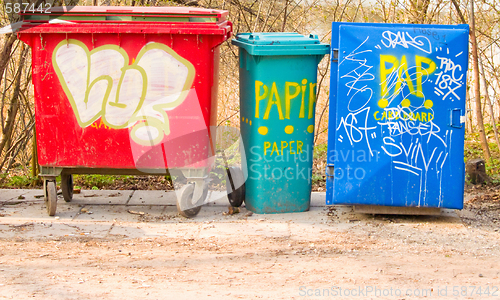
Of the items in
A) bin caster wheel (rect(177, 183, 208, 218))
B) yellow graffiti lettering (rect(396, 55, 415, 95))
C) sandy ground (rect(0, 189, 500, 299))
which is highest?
yellow graffiti lettering (rect(396, 55, 415, 95))

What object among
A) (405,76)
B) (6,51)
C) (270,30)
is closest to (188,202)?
(405,76)

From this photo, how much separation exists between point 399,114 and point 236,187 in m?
1.65

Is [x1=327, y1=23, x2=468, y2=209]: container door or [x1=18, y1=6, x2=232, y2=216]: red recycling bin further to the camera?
[x1=18, y1=6, x2=232, y2=216]: red recycling bin

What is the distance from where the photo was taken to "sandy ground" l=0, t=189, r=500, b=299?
3.37 meters

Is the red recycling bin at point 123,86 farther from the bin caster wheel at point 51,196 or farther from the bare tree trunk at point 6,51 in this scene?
the bare tree trunk at point 6,51

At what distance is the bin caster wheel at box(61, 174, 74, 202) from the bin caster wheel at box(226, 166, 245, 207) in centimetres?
158

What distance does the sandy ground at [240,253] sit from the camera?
3371 mm

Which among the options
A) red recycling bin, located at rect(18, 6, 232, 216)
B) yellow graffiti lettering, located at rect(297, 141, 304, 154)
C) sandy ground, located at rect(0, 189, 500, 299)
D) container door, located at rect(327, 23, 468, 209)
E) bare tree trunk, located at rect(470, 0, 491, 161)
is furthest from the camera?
bare tree trunk, located at rect(470, 0, 491, 161)

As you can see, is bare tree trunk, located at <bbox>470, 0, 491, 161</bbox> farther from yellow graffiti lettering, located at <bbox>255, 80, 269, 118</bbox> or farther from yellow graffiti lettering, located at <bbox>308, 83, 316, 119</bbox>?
yellow graffiti lettering, located at <bbox>255, 80, 269, 118</bbox>

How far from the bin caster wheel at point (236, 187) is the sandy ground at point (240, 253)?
183 millimetres

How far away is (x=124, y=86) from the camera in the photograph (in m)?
4.68

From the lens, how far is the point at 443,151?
4.53 metres

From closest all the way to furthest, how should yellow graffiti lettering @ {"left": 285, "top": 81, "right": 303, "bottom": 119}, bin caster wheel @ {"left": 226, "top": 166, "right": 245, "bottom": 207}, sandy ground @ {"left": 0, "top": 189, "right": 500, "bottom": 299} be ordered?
1. sandy ground @ {"left": 0, "top": 189, "right": 500, "bottom": 299}
2. yellow graffiti lettering @ {"left": 285, "top": 81, "right": 303, "bottom": 119}
3. bin caster wheel @ {"left": 226, "top": 166, "right": 245, "bottom": 207}

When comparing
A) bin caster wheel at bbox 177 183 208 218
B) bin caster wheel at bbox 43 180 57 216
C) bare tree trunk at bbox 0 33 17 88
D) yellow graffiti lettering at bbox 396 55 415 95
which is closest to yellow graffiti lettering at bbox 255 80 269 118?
bin caster wheel at bbox 177 183 208 218
